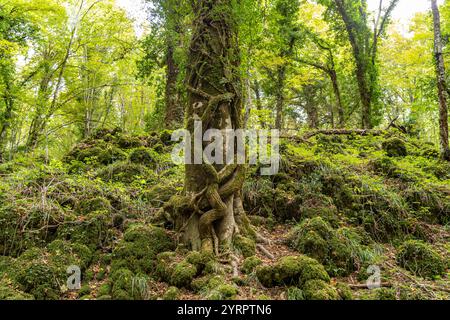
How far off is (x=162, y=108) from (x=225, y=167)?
7.86 m

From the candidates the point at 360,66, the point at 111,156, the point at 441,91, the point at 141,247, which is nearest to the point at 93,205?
the point at 141,247

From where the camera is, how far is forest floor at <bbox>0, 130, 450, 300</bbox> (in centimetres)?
407

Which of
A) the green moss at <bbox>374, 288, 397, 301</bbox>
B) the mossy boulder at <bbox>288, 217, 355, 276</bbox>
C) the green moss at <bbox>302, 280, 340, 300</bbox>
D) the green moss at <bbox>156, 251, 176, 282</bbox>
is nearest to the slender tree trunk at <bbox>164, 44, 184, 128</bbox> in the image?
the green moss at <bbox>156, 251, 176, 282</bbox>

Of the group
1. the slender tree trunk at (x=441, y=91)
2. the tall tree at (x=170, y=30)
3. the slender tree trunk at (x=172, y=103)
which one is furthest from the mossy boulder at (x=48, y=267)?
the slender tree trunk at (x=441, y=91)

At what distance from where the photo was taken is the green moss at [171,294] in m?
3.88

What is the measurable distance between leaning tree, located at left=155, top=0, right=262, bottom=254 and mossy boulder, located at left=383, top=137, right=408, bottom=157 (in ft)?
20.0

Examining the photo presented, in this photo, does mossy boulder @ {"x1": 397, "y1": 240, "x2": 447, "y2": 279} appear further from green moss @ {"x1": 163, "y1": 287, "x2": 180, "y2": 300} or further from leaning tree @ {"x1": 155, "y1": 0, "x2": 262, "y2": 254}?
green moss @ {"x1": 163, "y1": 287, "x2": 180, "y2": 300}

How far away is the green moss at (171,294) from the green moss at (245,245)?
1.31m

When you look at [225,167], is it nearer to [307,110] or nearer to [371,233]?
[371,233]

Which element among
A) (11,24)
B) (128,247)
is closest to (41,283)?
(128,247)

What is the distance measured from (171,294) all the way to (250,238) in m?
1.83

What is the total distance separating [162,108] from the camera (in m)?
12.4

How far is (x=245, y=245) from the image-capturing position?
16.3ft

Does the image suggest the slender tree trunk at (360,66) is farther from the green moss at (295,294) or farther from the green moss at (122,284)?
the green moss at (122,284)
